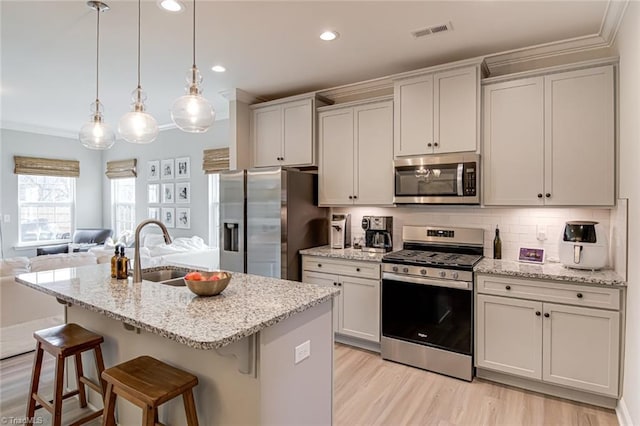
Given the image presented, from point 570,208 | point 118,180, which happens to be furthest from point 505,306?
point 118,180

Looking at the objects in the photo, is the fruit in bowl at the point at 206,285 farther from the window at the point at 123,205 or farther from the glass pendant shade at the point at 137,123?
the window at the point at 123,205

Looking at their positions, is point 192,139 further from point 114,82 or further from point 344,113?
point 344,113

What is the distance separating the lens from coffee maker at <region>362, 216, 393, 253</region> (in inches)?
149

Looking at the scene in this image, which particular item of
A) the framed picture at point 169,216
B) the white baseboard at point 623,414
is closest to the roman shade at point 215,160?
the framed picture at point 169,216

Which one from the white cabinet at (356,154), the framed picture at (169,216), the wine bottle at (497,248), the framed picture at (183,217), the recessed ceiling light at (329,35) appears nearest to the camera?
the recessed ceiling light at (329,35)

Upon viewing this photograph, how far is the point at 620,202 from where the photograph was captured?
252cm

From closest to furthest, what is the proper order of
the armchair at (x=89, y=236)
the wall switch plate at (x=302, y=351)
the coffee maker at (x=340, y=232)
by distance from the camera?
the wall switch plate at (x=302, y=351) < the coffee maker at (x=340, y=232) < the armchair at (x=89, y=236)

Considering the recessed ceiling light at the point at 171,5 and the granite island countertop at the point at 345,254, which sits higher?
the recessed ceiling light at the point at 171,5

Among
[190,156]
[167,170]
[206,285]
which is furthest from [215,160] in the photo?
[206,285]

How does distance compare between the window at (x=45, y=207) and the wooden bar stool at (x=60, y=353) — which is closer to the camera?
the wooden bar stool at (x=60, y=353)

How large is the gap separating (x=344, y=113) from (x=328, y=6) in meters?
1.43

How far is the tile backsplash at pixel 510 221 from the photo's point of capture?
9.89 feet

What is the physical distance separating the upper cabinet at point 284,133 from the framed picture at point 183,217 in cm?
232

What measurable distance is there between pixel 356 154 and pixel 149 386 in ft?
9.09
